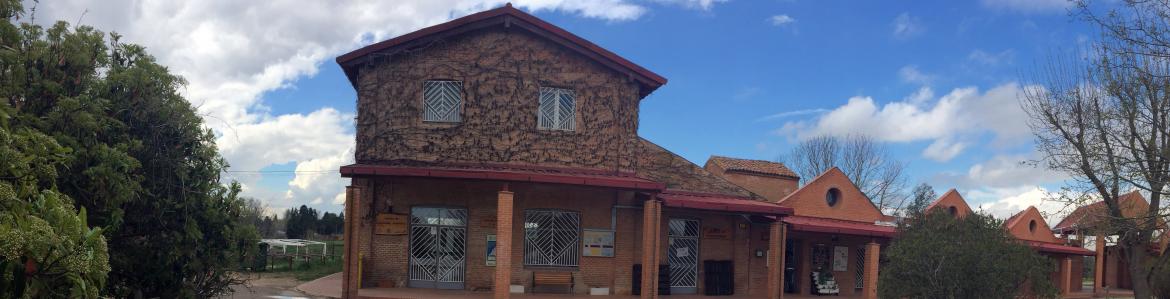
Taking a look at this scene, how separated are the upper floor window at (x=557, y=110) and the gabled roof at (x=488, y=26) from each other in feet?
3.55

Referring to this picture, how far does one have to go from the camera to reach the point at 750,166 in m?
27.0

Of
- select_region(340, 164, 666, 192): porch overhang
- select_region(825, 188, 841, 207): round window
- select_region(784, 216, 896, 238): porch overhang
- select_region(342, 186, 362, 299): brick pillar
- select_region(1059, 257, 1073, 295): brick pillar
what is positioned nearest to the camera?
select_region(340, 164, 666, 192): porch overhang

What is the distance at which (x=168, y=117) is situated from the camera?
30.0 ft

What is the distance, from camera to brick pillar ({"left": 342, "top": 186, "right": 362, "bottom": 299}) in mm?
15453

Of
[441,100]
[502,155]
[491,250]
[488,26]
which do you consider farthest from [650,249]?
[488,26]

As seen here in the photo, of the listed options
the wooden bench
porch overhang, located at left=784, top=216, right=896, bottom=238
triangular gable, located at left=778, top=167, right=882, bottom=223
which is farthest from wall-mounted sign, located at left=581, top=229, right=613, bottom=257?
triangular gable, located at left=778, top=167, right=882, bottom=223

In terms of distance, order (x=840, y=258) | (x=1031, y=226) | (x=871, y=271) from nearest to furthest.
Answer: (x=871, y=271) → (x=840, y=258) → (x=1031, y=226)

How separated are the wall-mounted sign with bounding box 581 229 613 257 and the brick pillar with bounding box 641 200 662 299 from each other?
177cm

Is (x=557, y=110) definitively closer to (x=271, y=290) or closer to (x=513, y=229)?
(x=513, y=229)

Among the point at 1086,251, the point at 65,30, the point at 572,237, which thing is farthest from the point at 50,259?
the point at 1086,251

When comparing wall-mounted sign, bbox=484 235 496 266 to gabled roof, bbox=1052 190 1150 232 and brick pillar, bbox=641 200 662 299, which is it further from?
gabled roof, bbox=1052 190 1150 232

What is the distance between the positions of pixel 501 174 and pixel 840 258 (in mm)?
13418

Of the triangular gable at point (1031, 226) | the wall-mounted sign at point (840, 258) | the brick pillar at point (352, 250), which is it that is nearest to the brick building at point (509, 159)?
the brick pillar at point (352, 250)

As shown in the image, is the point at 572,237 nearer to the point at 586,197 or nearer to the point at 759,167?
the point at 586,197
